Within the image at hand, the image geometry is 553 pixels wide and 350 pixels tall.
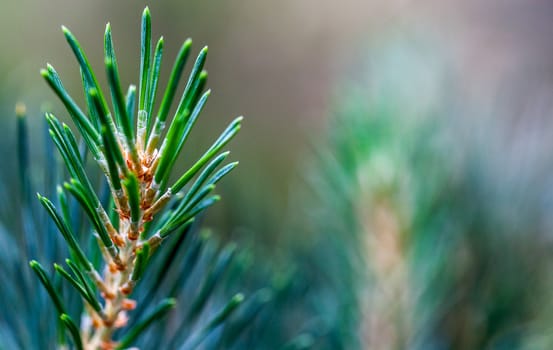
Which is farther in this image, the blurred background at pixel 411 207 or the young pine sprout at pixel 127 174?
the blurred background at pixel 411 207

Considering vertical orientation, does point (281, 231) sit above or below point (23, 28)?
below

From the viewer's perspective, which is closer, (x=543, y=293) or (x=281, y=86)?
(x=543, y=293)

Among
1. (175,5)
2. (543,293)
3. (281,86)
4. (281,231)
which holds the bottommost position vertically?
(543,293)

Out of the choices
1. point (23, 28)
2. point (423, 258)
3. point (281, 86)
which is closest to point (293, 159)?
point (281, 86)

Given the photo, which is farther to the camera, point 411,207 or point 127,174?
point 411,207

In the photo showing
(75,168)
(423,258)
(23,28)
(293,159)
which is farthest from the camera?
(23,28)

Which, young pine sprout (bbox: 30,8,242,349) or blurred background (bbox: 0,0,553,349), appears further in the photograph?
blurred background (bbox: 0,0,553,349)

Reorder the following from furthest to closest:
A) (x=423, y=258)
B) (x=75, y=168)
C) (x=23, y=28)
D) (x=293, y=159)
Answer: (x=23, y=28) < (x=293, y=159) < (x=423, y=258) < (x=75, y=168)

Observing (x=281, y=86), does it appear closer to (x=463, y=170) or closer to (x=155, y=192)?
(x=463, y=170)
